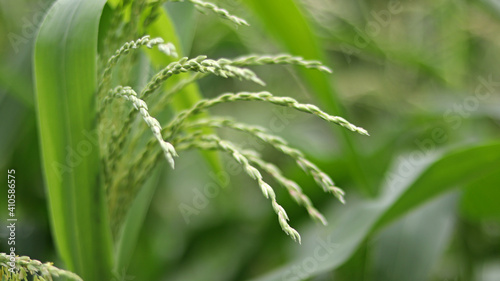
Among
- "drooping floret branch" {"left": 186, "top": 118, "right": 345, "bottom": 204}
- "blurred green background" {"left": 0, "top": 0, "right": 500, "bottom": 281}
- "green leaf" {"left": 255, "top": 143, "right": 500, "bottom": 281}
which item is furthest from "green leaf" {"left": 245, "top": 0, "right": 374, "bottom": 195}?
"drooping floret branch" {"left": 186, "top": 118, "right": 345, "bottom": 204}

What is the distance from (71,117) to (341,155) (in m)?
0.63

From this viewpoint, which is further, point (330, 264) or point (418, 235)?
point (418, 235)

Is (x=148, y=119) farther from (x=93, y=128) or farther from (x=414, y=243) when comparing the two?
(x=414, y=243)

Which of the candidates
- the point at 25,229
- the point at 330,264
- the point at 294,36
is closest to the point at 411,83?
the point at 294,36

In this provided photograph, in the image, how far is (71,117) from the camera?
488mm

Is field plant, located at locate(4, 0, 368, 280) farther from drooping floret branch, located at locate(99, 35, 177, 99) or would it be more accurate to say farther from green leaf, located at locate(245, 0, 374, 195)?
green leaf, located at locate(245, 0, 374, 195)

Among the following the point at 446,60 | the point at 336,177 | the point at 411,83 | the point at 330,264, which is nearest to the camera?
the point at 330,264

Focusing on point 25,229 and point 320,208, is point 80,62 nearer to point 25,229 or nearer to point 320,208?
point 25,229

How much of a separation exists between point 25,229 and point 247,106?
780 millimetres

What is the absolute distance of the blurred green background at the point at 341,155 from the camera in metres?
0.81

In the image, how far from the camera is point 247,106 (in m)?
1.50

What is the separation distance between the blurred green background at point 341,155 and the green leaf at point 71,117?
0.71 ft

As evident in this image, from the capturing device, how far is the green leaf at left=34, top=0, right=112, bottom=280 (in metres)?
0.48

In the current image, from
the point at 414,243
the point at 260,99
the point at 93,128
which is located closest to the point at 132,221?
the point at 93,128
